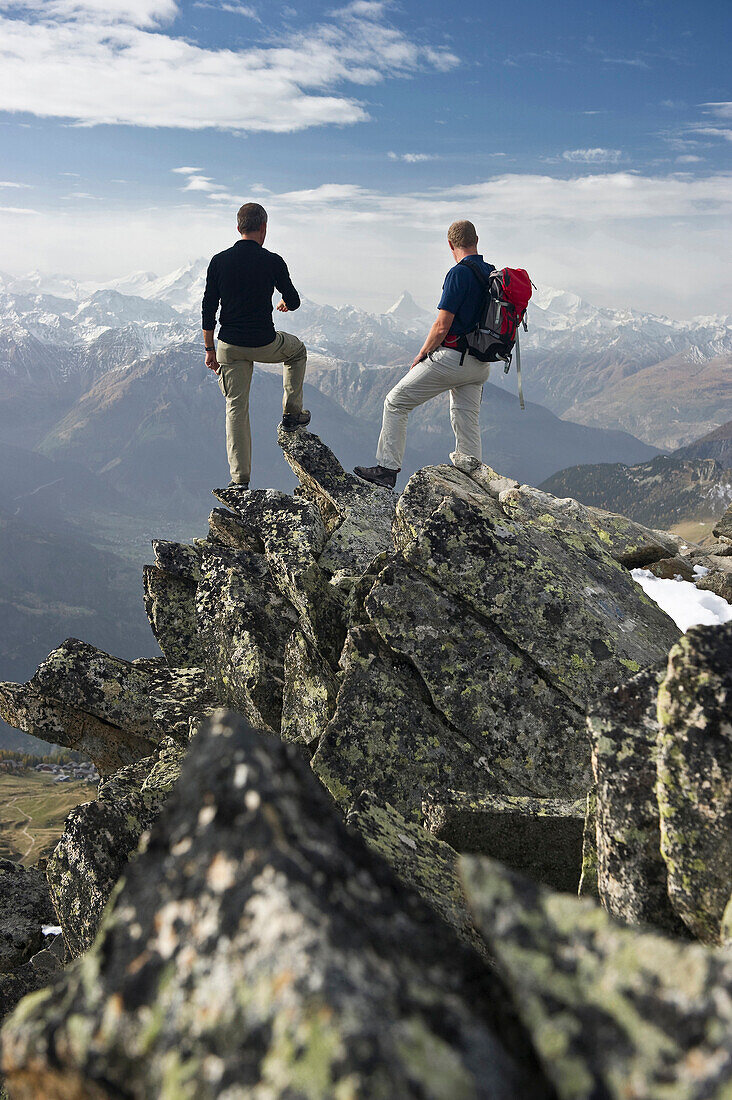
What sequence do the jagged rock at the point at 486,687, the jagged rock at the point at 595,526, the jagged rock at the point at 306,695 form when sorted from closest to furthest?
1. the jagged rock at the point at 486,687
2. the jagged rock at the point at 306,695
3. the jagged rock at the point at 595,526

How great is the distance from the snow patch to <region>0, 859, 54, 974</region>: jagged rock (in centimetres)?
1758

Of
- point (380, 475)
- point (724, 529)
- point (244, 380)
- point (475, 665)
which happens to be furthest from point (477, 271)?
point (724, 529)

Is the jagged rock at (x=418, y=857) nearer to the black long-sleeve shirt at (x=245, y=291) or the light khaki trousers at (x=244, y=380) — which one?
the light khaki trousers at (x=244, y=380)

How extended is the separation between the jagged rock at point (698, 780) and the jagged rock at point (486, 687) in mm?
5851

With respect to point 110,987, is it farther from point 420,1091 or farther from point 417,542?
point 417,542

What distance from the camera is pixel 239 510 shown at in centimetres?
2220

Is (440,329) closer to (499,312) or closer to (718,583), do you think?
(499,312)

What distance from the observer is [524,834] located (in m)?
10.1

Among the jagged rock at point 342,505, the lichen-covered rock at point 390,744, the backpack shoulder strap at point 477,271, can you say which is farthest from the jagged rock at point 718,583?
the lichen-covered rock at point 390,744

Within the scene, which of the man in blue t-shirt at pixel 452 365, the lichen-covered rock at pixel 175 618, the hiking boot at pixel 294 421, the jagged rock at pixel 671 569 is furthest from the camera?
the hiking boot at pixel 294 421

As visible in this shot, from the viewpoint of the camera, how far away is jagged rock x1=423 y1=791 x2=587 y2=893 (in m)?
10.0

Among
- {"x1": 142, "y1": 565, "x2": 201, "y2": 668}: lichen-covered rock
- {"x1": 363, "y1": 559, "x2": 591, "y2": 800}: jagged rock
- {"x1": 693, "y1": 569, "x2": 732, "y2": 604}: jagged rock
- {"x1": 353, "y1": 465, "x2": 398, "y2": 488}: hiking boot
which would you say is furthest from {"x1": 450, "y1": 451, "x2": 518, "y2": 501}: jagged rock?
{"x1": 142, "y1": 565, "x2": 201, "y2": 668}: lichen-covered rock

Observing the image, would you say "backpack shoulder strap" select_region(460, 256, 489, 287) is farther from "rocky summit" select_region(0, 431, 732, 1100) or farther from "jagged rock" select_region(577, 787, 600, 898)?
"jagged rock" select_region(577, 787, 600, 898)

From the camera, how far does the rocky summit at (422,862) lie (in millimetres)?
3561
